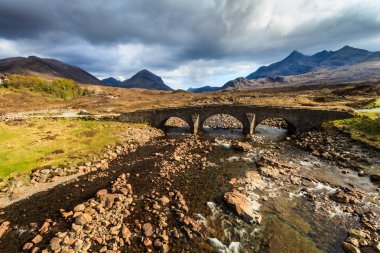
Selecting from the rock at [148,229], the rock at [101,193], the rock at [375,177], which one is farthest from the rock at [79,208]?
the rock at [375,177]

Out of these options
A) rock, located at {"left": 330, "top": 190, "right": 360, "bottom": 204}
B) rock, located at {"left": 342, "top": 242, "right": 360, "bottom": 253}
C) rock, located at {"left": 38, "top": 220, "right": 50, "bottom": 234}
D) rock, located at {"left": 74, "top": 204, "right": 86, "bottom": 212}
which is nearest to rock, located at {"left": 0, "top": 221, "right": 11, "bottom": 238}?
rock, located at {"left": 38, "top": 220, "right": 50, "bottom": 234}

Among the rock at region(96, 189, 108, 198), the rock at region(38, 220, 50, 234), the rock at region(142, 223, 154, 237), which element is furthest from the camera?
the rock at region(96, 189, 108, 198)

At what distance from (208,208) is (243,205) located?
3.08 metres

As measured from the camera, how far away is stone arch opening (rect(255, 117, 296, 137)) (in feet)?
171

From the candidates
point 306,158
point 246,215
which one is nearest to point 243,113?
point 306,158

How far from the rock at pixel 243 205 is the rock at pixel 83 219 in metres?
11.7

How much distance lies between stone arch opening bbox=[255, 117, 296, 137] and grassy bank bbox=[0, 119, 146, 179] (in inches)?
1223

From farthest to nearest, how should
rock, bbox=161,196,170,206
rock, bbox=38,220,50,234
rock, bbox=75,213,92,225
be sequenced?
rock, bbox=161,196,170,206, rock, bbox=75,213,92,225, rock, bbox=38,220,50,234

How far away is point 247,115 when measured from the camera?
51031 millimetres

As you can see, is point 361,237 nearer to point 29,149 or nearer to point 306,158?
point 306,158

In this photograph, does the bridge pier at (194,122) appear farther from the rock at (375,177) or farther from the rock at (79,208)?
the rock at (79,208)

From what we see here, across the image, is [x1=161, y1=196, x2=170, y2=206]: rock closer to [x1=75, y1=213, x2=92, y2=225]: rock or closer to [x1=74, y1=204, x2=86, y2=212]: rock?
[x1=75, y1=213, x2=92, y2=225]: rock

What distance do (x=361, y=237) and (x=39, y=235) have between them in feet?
76.4

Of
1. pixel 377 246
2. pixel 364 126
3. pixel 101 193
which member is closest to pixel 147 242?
pixel 101 193
